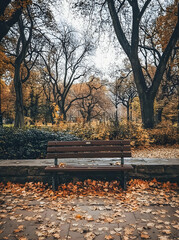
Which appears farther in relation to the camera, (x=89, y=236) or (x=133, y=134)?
(x=133, y=134)

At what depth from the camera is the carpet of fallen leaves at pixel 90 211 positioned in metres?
2.47

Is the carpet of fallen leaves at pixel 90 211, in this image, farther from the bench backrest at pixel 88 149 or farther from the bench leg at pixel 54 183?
the bench backrest at pixel 88 149

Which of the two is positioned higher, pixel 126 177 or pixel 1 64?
pixel 1 64

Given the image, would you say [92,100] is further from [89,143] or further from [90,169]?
[90,169]

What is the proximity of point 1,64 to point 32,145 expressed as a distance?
8779 millimetres

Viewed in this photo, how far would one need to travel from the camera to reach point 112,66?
23.1m

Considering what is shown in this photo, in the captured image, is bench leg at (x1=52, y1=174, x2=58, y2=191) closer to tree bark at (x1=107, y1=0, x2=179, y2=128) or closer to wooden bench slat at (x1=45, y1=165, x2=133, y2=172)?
wooden bench slat at (x1=45, y1=165, x2=133, y2=172)

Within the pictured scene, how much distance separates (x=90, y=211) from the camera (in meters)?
3.10

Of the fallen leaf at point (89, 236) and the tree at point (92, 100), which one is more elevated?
the tree at point (92, 100)

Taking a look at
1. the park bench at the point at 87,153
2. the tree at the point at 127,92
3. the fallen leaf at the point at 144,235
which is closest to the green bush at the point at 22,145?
the park bench at the point at 87,153

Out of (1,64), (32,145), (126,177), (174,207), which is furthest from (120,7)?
(174,207)

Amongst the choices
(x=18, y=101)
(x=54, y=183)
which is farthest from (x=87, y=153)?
(x=18, y=101)

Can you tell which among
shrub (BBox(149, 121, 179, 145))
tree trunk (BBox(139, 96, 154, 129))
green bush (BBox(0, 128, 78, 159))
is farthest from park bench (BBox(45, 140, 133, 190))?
tree trunk (BBox(139, 96, 154, 129))

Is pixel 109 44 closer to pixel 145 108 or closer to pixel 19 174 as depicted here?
pixel 145 108
